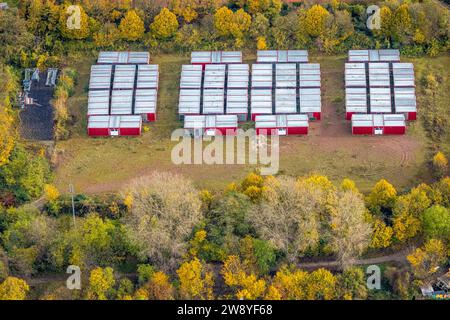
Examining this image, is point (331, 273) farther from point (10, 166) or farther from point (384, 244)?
point (10, 166)

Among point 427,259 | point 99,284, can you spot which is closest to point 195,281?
point 99,284

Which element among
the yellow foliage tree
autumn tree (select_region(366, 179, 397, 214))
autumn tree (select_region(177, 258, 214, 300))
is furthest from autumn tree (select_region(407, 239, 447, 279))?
autumn tree (select_region(177, 258, 214, 300))

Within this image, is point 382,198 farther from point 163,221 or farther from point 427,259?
point 163,221

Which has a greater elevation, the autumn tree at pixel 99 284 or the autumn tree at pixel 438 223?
the autumn tree at pixel 438 223

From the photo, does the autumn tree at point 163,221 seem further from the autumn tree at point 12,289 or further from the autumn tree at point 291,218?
the autumn tree at point 12,289

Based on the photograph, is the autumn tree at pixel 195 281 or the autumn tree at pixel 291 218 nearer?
the autumn tree at pixel 195 281

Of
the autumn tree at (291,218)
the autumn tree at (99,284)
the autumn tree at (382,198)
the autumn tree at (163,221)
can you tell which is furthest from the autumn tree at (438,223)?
the autumn tree at (99,284)
